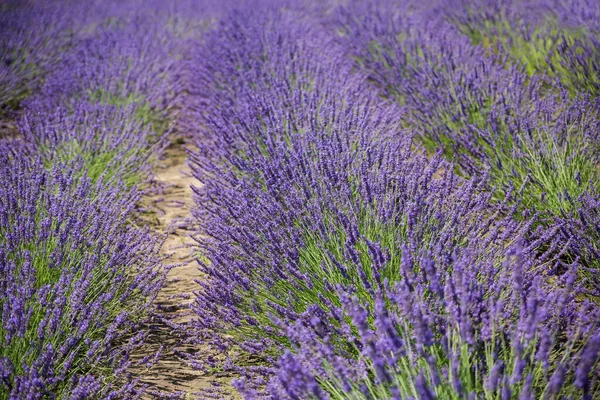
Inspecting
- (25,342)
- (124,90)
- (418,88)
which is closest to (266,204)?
(25,342)

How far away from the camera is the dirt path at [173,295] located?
1.84 meters

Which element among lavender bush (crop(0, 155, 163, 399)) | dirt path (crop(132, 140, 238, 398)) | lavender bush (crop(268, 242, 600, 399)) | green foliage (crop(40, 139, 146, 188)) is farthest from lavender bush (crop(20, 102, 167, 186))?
lavender bush (crop(268, 242, 600, 399))

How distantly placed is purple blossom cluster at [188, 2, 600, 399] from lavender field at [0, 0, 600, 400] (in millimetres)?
12

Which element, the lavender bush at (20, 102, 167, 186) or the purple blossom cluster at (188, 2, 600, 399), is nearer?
the purple blossom cluster at (188, 2, 600, 399)

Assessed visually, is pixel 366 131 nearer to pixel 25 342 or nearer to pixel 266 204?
pixel 266 204

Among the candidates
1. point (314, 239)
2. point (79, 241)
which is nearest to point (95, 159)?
point (79, 241)

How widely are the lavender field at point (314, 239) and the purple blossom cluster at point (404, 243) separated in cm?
1

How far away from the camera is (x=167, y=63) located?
4902 mm

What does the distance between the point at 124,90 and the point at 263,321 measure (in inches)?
109

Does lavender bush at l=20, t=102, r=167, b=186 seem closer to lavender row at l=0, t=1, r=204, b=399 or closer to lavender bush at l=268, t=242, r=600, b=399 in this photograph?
lavender row at l=0, t=1, r=204, b=399

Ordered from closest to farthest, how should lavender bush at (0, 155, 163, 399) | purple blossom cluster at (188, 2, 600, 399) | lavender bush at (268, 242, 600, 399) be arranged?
lavender bush at (268, 242, 600, 399)
purple blossom cluster at (188, 2, 600, 399)
lavender bush at (0, 155, 163, 399)

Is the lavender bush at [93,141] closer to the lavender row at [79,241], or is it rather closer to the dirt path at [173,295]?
the lavender row at [79,241]

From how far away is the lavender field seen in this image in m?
1.26

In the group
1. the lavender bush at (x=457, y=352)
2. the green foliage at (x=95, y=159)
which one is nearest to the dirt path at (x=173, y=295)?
the green foliage at (x=95, y=159)
